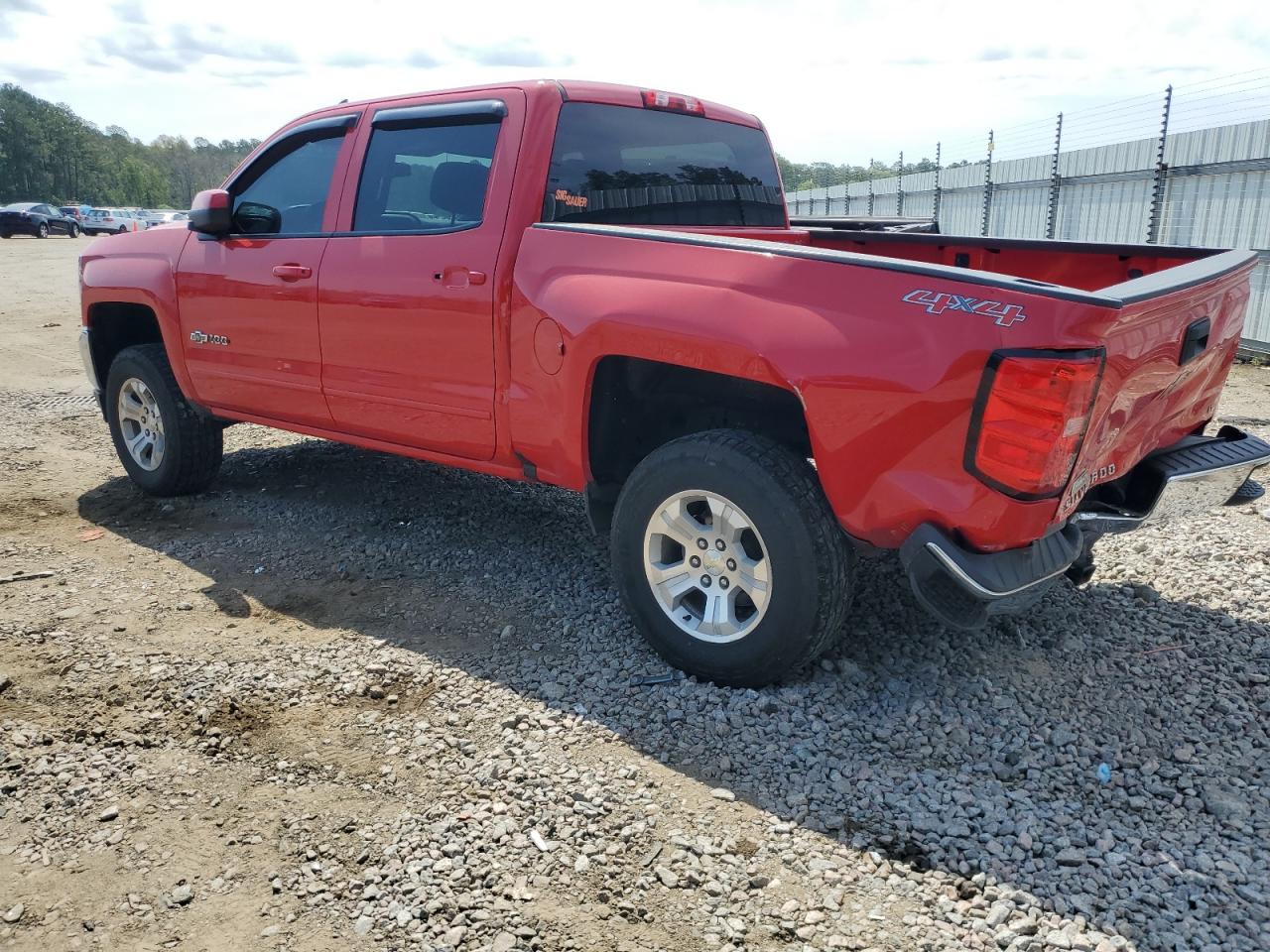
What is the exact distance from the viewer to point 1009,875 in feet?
8.16

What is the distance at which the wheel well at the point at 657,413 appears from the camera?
3531 millimetres

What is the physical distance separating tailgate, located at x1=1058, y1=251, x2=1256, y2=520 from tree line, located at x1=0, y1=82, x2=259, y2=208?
8847 cm

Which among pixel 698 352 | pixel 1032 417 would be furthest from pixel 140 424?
pixel 1032 417

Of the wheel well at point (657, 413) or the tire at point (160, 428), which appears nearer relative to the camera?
the wheel well at point (657, 413)

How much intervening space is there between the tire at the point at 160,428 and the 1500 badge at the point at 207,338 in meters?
0.43

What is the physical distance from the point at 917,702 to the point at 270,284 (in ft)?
11.1

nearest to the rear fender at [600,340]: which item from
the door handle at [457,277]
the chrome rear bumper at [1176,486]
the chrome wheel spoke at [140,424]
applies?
the door handle at [457,277]

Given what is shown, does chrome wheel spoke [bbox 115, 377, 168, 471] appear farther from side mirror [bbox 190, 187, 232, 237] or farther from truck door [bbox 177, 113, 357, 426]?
A: side mirror [bbox 190, 187, 232, 237]

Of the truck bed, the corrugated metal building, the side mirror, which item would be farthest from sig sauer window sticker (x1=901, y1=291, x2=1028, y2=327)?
the corrugated metal building

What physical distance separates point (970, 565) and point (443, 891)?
1.64 meters

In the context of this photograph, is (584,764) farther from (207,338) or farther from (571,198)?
(207,338)

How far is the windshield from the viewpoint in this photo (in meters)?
3.90

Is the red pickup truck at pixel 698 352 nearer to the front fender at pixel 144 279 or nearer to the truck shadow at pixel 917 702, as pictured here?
the front fender at pixel 144 279

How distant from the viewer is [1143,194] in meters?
11.3
